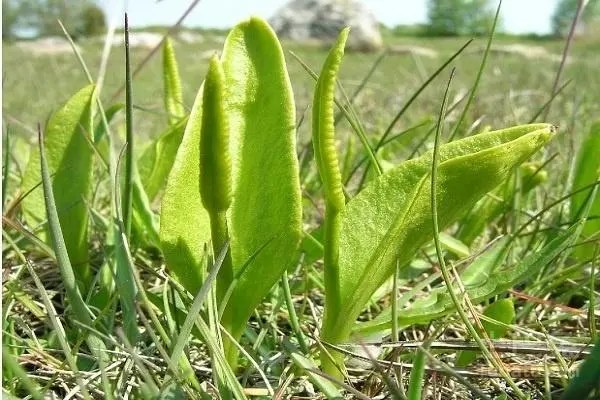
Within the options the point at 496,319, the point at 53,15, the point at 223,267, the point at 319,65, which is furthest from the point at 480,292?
the point at 319,65

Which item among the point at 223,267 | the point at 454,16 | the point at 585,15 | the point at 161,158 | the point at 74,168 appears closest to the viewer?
the point at 223,267

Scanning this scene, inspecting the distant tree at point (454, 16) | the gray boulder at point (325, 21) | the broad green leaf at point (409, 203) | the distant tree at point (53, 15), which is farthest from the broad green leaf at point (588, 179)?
the distant tree at point (454, 16)

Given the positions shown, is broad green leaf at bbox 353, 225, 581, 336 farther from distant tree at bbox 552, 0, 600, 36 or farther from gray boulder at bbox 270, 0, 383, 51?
gray boulder at bbox 270, 0, 383, 51

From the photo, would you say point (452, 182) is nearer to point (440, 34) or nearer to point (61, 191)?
point (61, 191)

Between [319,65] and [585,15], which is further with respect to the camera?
[319,65]

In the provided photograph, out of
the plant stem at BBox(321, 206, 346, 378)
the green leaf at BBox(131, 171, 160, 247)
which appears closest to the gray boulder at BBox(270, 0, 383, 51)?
the green leaf at BBox(131, 171, 160, 247)

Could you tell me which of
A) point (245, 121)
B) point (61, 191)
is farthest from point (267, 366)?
point (61, 191)

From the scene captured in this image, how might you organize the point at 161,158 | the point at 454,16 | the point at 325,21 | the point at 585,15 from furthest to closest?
the point at 454,16, the point at 325,21, the point at 585,15, the point at 161,158

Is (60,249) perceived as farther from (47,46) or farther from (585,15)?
(47,46)
